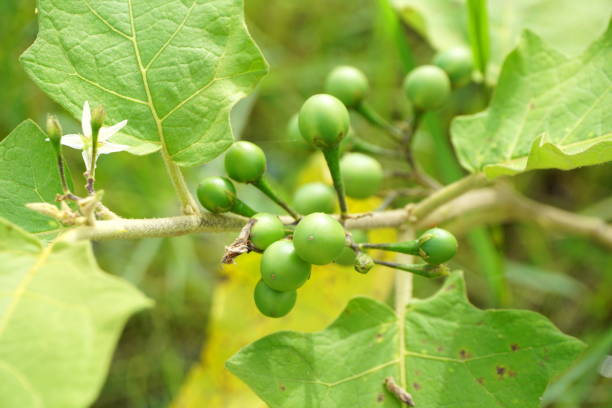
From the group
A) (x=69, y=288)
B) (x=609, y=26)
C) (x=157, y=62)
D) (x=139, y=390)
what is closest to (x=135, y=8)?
(x=157, y=62)

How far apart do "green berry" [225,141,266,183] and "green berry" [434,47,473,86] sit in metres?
0.94

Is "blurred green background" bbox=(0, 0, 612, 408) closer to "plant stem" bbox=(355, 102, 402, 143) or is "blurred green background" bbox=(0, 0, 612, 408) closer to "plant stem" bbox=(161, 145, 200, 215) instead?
"plant stem" bbox=(355, 102, 402, 143)

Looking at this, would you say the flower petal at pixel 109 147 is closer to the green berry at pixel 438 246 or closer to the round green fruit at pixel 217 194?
the round green fruit at pixel 217 194

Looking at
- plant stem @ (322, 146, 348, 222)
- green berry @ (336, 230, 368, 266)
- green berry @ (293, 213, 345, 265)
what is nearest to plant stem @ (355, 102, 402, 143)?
green berry @ (336, 230, 368, 266)

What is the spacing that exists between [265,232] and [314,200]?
23.6 inches

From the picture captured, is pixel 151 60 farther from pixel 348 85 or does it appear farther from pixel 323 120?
pixel 348 85

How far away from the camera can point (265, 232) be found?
1448 mm

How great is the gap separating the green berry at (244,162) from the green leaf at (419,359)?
41cm

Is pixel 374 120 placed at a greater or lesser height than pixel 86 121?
lesser

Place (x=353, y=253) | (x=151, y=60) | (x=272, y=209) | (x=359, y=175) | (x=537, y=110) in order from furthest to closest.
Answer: (x=272, y=209) → (x=359, y=175) → (x=353, y=253) → (x=537, y=110) → (x=151, y=60)

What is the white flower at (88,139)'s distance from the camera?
1.45m

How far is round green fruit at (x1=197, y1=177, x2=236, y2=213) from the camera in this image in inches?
60.1

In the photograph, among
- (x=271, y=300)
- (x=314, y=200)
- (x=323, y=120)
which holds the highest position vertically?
(x=323, y=120)

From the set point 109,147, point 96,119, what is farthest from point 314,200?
point 96,119
